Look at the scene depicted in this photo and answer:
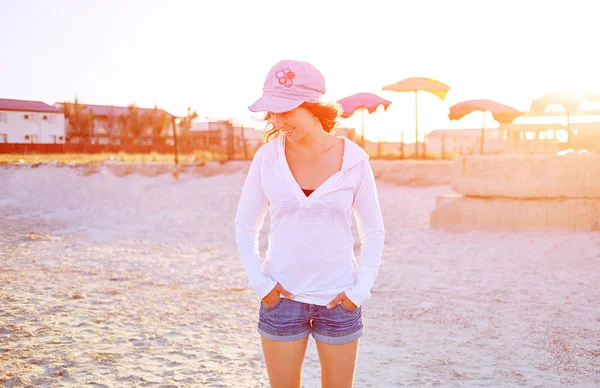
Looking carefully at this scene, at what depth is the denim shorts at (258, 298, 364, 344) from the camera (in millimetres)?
1975

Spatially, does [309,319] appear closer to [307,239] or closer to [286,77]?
[307,239]

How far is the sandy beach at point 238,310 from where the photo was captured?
3840 mm

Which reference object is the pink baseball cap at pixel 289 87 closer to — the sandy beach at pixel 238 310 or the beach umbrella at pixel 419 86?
the sandy beach at pixel 238 310

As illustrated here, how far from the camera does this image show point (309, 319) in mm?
2004

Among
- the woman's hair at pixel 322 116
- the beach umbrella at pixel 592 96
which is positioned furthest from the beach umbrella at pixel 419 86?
the woman's hair at pixel 322 116

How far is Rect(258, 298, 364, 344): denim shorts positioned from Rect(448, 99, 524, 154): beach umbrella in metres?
14.7

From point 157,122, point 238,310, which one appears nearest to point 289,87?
point 238,310

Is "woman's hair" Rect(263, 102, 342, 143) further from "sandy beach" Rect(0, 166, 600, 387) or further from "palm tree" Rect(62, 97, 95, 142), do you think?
"palm tree" Rect(62, 97, 95, 142)

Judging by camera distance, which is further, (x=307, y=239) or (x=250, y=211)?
(x=250, y=211)

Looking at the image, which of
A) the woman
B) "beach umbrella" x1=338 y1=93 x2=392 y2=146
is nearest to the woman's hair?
the woman

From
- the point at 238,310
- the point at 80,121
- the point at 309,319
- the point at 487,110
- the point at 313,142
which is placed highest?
the point at 487,110

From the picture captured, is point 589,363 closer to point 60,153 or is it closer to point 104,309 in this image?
point 104,309

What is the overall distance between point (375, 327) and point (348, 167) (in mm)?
3305

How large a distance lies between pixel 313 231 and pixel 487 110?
14.8 m
